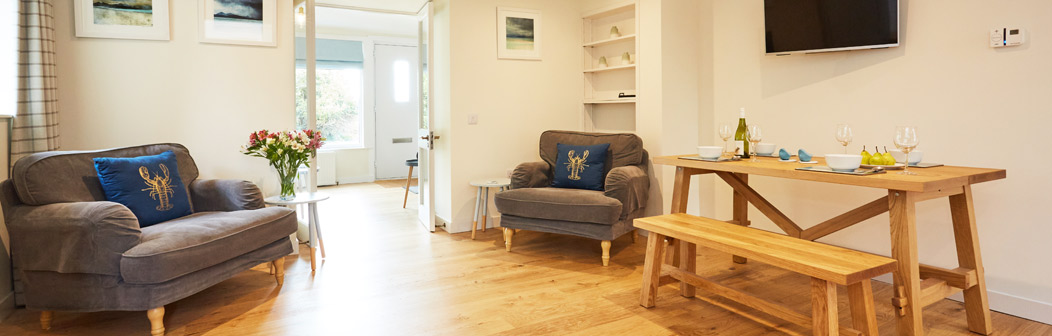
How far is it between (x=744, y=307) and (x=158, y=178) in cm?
312

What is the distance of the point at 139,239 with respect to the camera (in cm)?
249

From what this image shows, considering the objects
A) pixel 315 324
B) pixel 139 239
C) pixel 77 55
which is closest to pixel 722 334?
pixel 315 324

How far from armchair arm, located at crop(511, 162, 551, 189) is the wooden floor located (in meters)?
0.48

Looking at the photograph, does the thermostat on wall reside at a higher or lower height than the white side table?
higher

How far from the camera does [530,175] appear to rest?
434 centimetres

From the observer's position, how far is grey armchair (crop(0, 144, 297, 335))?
2408mm

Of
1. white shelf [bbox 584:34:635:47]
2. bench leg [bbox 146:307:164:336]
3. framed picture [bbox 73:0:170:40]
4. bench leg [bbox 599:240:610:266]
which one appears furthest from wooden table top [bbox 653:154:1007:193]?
framed picture [bbox 73:0:170:40]

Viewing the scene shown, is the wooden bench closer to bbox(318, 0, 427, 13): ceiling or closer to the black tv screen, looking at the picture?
the black tv screen

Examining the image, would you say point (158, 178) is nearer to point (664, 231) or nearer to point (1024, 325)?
point (664, 231)

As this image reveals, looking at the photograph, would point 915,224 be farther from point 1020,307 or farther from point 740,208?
point 740,208

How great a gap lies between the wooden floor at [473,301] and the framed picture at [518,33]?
1.69m

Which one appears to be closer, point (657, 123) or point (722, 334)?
point (722, 334)

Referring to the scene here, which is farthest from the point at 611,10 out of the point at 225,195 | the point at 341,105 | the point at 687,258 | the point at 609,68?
the point at 341,105

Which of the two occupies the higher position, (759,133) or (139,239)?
(759,133)
